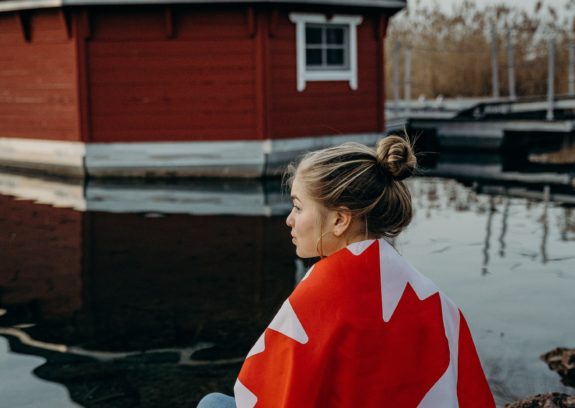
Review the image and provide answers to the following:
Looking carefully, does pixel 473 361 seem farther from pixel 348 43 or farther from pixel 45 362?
pixel 348 43

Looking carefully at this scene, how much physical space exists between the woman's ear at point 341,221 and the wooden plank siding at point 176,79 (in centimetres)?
1243

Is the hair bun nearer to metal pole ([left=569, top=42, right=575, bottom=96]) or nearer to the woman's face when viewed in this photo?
the woman's face

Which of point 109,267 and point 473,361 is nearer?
point 473,361

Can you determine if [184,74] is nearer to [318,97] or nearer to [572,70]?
[318,97]

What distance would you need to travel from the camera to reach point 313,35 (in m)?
15.8

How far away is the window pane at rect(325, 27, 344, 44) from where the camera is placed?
52.7 ft

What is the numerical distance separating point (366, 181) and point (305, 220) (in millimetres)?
190

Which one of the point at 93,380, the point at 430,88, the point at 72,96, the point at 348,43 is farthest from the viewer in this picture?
the point at 430,88

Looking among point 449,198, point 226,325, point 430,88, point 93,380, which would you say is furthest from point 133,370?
point 430,88

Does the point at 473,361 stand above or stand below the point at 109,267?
above

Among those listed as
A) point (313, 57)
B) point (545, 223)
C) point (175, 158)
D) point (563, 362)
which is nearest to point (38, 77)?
point (175, 158)

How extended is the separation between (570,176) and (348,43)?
430 cm

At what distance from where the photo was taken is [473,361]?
2359 millimetres

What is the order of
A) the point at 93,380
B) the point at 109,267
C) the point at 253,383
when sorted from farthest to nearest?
the point at 109,267, the point at 93,380, the point at 253,383
